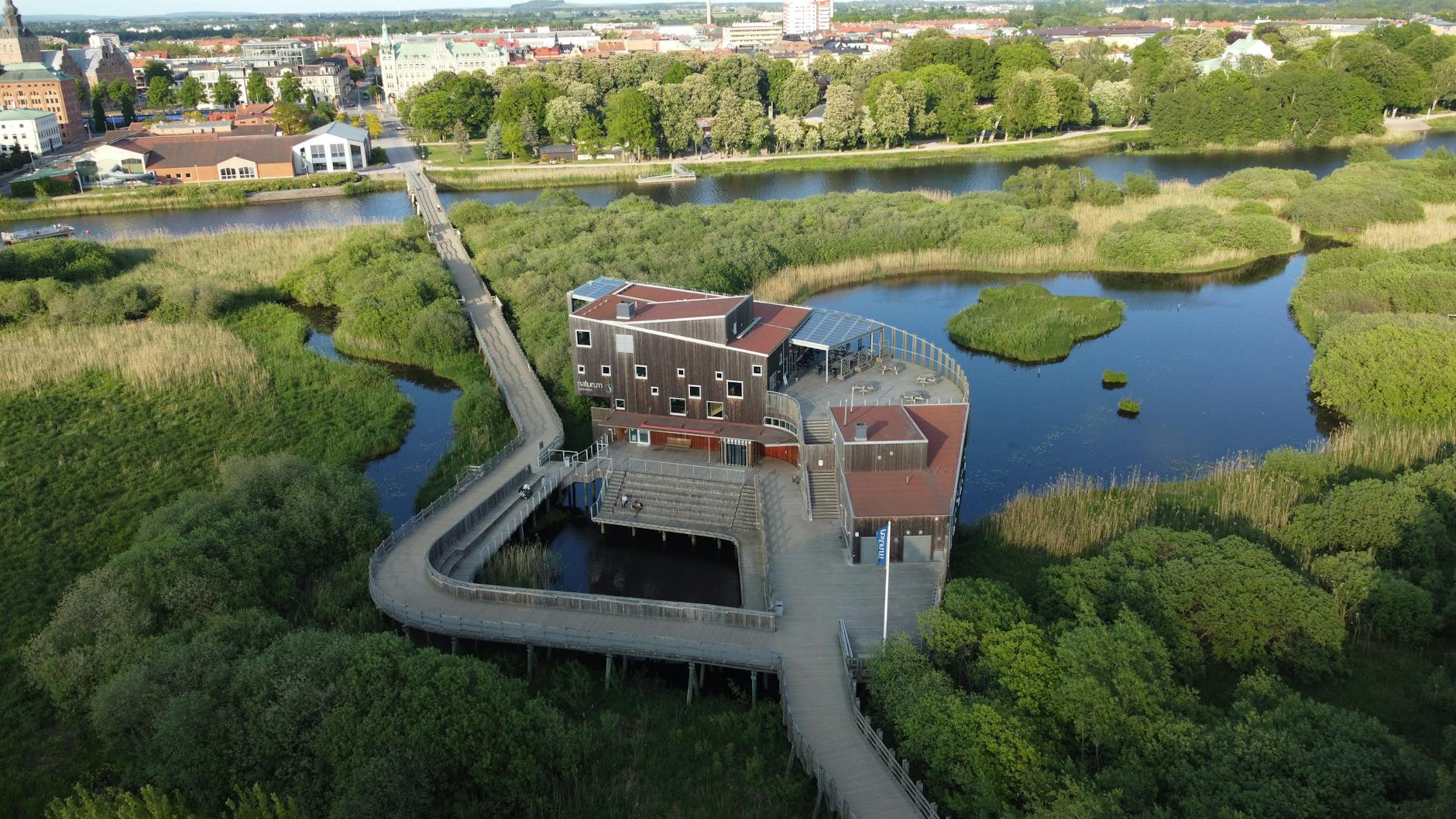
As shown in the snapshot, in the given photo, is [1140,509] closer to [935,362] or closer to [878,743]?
[935,362]

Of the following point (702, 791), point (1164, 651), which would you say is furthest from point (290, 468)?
point (1164, 651)

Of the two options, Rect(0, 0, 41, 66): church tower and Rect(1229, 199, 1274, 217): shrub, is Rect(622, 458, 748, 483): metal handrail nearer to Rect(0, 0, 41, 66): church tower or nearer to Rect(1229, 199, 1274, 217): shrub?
Rect(1229, 199, 1274, 217): shrub

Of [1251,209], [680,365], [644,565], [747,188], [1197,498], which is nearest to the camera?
[644,565]

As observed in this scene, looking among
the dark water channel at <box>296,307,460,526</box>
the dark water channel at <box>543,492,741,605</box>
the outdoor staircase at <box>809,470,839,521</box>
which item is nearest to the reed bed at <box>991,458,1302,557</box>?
the outdoor staircase at <box>809,470,839,521</box>

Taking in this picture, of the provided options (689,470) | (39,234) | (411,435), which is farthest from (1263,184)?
(39,234)

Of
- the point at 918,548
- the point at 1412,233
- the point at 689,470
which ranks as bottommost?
the point at 918,548

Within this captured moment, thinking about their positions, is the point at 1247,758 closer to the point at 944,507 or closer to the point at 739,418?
the point at 944,507

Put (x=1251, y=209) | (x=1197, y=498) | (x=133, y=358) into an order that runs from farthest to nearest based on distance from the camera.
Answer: (x=1251, y=209) → (x=133, y=358) → (x=1197, y=498)
